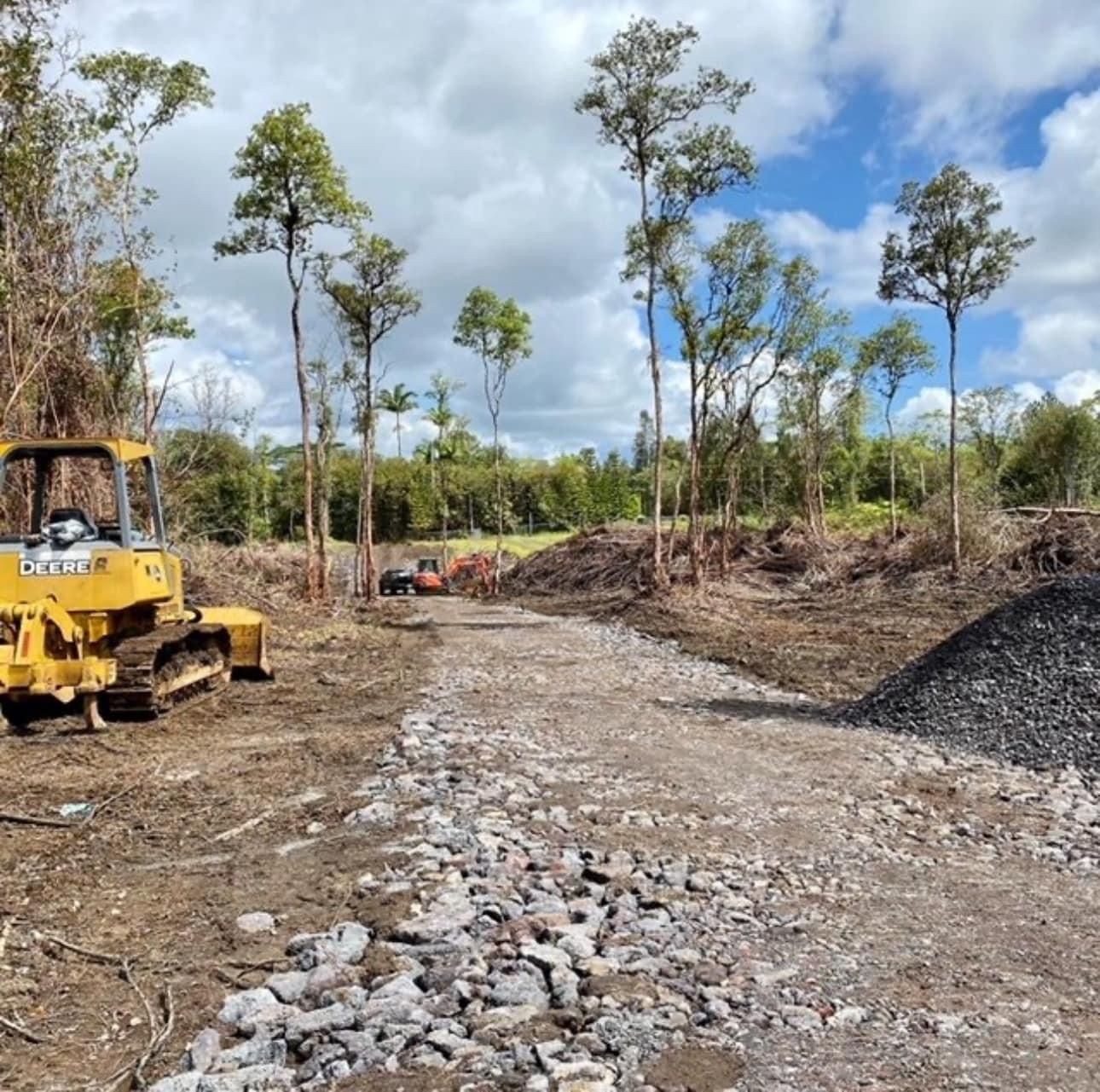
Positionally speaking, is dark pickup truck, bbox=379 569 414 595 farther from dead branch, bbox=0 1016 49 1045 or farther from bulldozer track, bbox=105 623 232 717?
dead branch, bbox=0 1016 49 1045

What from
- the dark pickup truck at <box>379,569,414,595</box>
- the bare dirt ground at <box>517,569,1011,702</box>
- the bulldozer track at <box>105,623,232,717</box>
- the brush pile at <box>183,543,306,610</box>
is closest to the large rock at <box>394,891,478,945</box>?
the bulldozer track at <box>105,623,232,717</box>

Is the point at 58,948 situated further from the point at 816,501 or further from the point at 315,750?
the point at 816,501

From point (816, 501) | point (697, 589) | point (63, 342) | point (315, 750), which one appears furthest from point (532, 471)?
point (315, 750)

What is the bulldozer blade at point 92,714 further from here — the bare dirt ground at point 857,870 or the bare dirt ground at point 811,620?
the bare dirt ground at point 811,620

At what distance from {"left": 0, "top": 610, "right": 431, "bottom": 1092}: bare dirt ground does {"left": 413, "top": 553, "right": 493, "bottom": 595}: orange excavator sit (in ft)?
77.8

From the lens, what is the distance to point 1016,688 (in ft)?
27.1

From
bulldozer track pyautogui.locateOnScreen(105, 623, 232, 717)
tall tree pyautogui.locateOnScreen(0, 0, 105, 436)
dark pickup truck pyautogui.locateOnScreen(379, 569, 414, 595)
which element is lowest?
dark pickup truck pyautogui.locateOnScreen(379, 569, 414, 595)

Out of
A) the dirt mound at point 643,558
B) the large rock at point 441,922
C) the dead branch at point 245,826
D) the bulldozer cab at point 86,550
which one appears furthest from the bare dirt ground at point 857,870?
the dirt mound at point 643,558

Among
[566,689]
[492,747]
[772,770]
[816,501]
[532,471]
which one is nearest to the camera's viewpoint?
[772,770]

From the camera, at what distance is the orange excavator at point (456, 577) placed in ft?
110

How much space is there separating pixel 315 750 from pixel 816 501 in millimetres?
26816

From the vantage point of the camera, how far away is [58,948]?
416 centimetres

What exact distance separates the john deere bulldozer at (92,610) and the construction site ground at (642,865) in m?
0.43

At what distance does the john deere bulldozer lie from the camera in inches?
321
